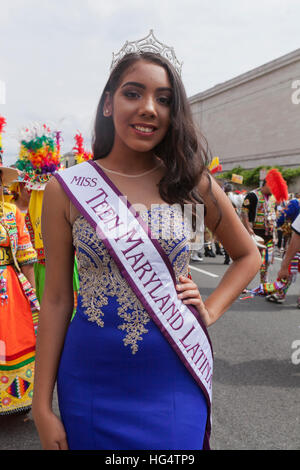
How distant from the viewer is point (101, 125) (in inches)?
55.9

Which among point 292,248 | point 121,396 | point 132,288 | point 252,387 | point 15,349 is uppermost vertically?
point 132,288

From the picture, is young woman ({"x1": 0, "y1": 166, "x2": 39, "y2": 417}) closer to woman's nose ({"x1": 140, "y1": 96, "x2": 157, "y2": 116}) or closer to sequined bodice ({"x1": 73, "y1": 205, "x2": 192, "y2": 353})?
sequined bodice ({"x1": 73, "y1": 205, "x2": 192, "y2": 353})

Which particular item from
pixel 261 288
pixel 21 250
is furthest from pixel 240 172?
pixel 21 250

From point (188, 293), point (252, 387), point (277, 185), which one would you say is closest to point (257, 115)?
point (277, 185)

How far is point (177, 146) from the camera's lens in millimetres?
1302

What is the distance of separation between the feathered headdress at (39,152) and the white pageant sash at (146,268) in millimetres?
2837

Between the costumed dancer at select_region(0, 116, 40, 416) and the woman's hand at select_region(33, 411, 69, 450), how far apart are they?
1.69m

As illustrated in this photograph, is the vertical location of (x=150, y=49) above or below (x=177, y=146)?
above

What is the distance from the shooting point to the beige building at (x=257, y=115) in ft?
125

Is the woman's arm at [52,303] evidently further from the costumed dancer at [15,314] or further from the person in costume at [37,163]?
the person in costume at [37,163]

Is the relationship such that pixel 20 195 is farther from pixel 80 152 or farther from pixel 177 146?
pixel 177 146

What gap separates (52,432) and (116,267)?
47cm

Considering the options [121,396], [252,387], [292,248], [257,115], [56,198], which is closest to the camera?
[121,396]

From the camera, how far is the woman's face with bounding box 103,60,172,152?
1.23 metres
